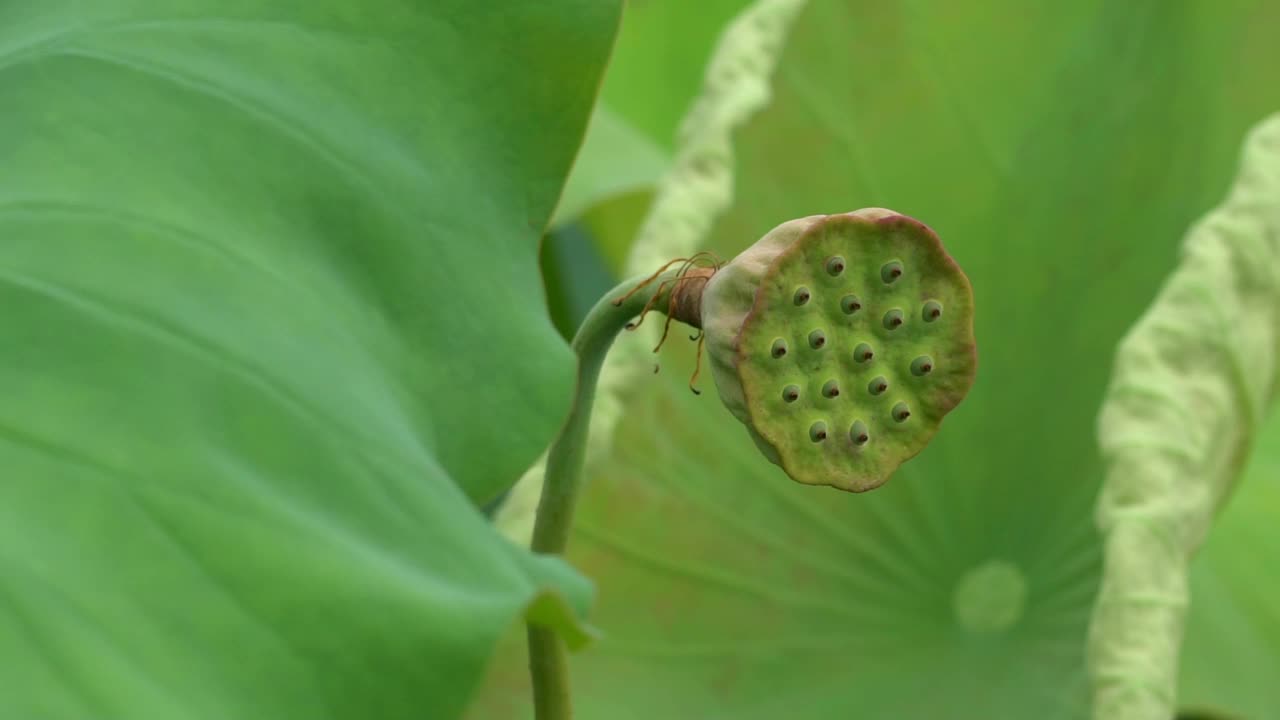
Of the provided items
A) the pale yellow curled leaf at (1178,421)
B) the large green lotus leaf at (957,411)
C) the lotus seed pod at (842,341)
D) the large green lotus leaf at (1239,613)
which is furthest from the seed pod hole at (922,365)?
the large green lotus leaf at (1239,613)

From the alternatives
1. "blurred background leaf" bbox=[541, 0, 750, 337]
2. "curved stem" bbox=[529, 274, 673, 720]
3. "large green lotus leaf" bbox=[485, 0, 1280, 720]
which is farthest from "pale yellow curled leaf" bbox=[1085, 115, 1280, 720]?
"blurred background leaf" bbox=[541, 0, 750, 337]

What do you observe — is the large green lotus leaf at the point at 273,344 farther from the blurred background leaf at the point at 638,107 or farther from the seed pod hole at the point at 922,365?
the blurred background leaf at the point at 638,107

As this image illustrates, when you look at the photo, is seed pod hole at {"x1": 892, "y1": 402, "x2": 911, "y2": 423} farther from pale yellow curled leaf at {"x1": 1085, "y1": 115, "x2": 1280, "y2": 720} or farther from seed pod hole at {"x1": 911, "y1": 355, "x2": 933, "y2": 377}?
pale yellow curled leaf at {"x1": 1085, "y1": 115, "x2": 1280, "y2": 720}

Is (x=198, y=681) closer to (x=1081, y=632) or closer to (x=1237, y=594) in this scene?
(x=1081, y=632)

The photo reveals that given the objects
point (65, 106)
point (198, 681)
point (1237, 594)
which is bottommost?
point (1237, 594)

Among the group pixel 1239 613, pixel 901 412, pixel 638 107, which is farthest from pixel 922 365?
pixel 638 107

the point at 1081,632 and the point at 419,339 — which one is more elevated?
the point at 419,339

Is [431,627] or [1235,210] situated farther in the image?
[1235,210]

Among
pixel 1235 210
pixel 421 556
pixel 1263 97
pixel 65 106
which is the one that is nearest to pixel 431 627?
pixel 421 556
